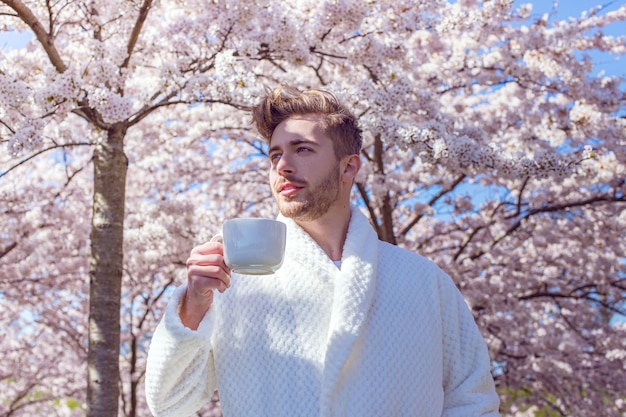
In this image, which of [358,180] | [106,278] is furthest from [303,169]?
[358,180]

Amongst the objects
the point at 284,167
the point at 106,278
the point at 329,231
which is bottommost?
the point at 329,231

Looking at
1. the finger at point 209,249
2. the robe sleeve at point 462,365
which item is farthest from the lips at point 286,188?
the robe sleeve at point 462,365

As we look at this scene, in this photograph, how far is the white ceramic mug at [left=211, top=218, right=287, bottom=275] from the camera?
172 centimetres

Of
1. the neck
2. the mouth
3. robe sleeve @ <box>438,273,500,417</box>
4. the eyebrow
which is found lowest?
robe sleeve @ <box>438,273,500,417</box>

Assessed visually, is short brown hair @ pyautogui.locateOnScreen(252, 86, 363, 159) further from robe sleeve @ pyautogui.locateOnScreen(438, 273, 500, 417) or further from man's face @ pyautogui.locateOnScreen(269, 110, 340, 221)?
robe sleeve @ pyautogui.locateOnScreen(438, 273, 500, 417)

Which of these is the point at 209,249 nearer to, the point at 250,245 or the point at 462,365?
the point at 250,245

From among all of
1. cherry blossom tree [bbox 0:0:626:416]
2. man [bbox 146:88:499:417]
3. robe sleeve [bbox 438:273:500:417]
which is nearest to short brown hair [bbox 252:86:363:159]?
man [bbox 146:88:499:417]

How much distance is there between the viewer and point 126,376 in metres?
11.7

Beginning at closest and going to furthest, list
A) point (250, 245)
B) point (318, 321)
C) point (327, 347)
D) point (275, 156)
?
point (250, 245)
point (327, 347)
point (318, 321)
point (275, 156)

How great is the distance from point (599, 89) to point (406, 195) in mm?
2907

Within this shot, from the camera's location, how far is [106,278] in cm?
513

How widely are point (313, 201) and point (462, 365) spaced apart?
72 centimetres

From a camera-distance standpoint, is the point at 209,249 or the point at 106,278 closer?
the point at 209,249

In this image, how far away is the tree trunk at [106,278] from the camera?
4.97m
